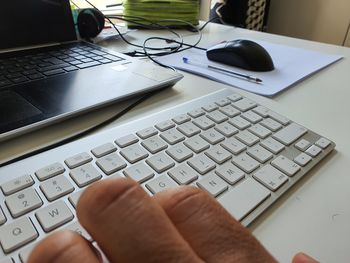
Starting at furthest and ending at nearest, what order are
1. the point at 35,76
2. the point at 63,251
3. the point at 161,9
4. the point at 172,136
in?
the point at 161,9
the point at 35,76
the point at 172,136
the point at 63,251

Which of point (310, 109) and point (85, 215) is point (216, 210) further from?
point (310, 109)

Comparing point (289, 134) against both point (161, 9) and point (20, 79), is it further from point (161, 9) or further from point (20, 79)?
point (161, 9)

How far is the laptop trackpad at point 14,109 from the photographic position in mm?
330

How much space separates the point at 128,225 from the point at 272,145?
0.79 feet

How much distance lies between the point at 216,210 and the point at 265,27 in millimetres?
2024

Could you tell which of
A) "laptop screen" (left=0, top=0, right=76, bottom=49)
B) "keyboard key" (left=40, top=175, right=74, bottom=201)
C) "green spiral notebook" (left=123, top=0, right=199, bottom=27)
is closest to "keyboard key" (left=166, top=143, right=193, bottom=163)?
"keyboard key" (left=40, top=175, right=74, bottom=201)

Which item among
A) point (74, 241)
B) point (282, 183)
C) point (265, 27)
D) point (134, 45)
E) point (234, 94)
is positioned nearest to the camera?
point (74, 241)

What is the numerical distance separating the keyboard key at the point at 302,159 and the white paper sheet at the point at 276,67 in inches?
7.6

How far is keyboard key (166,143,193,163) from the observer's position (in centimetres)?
30

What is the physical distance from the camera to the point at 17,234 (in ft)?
0.67

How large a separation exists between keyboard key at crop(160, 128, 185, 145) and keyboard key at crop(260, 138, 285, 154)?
0.09m

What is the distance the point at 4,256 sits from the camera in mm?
193

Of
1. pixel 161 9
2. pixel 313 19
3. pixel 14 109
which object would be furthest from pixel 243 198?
pixel 313 19

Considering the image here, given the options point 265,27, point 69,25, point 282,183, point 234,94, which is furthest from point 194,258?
point 265,27
